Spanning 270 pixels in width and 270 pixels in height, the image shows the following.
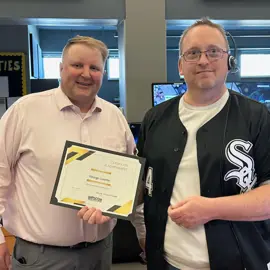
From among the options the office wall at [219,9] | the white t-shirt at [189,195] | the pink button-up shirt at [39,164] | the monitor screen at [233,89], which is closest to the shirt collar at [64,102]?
the pink button-up shirt at [39,164]

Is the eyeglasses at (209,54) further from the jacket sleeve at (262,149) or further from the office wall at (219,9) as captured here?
the office wall at (219,9)

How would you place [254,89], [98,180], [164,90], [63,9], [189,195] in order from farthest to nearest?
1. [63,9]
2. [254,89]
3. [164,90]
4. [98,180]
5. [189,195]

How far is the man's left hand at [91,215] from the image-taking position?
53.6 inches

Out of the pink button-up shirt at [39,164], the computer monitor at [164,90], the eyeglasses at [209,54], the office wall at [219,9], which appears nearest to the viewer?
the eyeglasses at [209,54]

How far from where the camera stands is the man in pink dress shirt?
1.57 metres

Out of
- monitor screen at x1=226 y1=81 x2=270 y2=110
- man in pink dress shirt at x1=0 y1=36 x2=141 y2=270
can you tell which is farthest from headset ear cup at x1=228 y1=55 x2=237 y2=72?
monitor screen at x1=226 y1=81 x2=270 y2=110

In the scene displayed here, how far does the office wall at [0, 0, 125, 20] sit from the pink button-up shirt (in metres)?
2.34

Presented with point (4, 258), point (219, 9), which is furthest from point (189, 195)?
point (219, 9)

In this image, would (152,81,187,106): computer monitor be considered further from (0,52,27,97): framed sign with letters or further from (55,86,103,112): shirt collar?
(0,52,27,97): framed sign with letters

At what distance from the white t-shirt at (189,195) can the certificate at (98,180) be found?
0.17 meters

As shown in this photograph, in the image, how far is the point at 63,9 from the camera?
12.3 ft

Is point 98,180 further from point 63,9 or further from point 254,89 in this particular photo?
point 63,9

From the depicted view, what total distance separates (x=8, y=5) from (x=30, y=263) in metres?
2.94

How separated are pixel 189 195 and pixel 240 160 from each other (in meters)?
0.22
